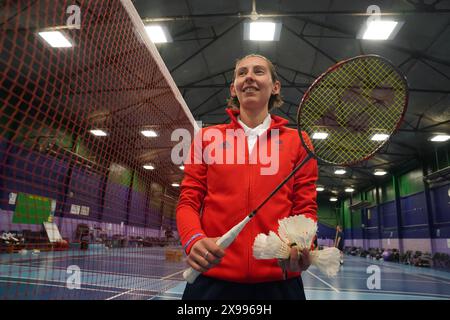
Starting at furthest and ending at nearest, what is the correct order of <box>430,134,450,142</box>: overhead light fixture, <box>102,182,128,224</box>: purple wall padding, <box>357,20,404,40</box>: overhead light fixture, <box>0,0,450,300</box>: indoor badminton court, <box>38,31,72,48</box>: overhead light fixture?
<box>430,134,450,142</box>: overhead light fixture
<box>357,20,404,40</box>: overhead light fixture
<box>38,31,72,48</box>: overhead light fixture
<box>102,182,128,224</box>: purple wall padding
<box>0,0,450,300</box>: indoor badminton court

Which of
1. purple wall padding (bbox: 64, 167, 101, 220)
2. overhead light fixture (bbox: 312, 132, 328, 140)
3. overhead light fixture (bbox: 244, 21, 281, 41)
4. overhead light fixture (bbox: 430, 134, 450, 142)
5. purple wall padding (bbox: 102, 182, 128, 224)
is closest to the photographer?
overhead light fixture (bbox: 312, 132, 328, 140)

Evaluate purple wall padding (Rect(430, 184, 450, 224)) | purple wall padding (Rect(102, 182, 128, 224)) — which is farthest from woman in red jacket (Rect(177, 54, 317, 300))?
purple wall padding (Rect(430, 184, 450, 224))

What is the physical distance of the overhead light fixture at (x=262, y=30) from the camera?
8.67m

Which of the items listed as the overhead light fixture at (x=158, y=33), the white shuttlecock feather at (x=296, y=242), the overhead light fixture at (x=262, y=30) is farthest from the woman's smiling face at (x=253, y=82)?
the overhead light fixture at (x=158, y=33)

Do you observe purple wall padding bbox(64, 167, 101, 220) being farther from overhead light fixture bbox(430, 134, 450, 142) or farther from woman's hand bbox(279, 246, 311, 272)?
overhead light fixture bbox(430, 134, 450, 142)

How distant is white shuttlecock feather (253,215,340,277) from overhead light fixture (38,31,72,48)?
7.94 metres

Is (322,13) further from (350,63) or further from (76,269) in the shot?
(76,269)

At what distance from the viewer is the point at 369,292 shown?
7.06 m

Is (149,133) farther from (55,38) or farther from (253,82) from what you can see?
(55,38)

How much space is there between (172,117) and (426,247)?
18129 mm

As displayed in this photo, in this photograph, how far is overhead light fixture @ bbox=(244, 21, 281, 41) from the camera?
867 cm

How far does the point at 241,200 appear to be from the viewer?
1.68m

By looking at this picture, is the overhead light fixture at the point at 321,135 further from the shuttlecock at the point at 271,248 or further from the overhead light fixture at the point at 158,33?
the overhead light fixture at the point at 158,33

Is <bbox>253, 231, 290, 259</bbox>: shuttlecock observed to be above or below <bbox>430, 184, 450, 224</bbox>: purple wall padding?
below
